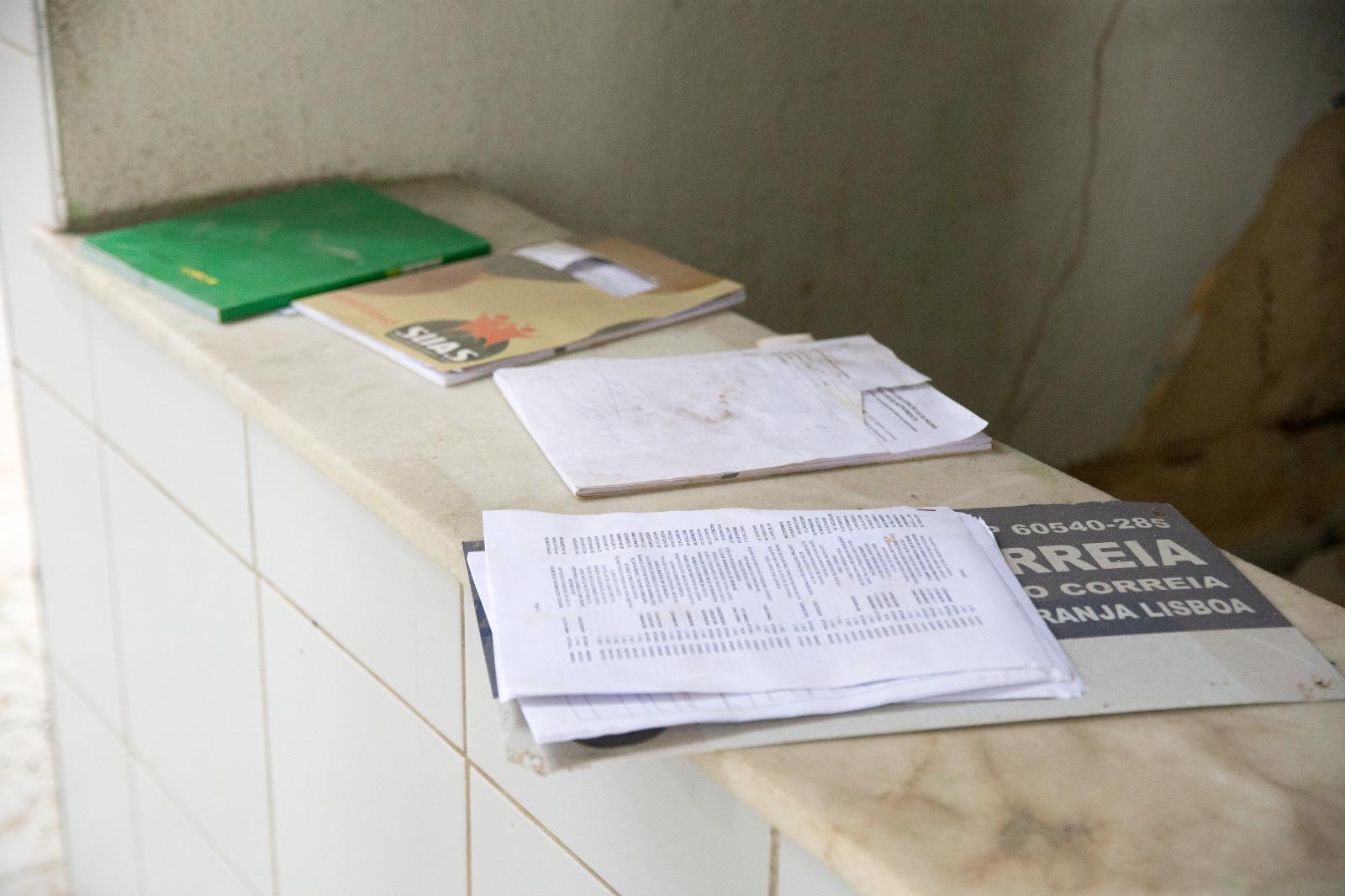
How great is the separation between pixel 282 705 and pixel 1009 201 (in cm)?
128

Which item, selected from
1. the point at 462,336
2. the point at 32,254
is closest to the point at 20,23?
the point at 32,254

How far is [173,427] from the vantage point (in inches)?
41.1

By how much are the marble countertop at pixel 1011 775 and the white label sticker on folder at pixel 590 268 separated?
0.33 metres

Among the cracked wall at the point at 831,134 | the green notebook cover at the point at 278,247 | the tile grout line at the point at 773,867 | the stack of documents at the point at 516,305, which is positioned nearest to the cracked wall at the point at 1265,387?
the cracked wall at the point at 831,134

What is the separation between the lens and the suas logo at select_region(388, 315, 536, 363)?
0.95 metres

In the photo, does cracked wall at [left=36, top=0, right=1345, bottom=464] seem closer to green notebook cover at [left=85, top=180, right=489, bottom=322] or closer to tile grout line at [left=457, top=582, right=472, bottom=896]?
green notebook cover at [left=85, top=180, right=489, bottom=322]

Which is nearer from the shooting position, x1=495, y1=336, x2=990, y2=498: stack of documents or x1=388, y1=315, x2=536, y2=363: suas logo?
x1=495, y1=336, x2=990, y2=498: stack of documents

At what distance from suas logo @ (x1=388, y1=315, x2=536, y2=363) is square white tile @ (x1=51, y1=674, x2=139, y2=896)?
63 centimetres

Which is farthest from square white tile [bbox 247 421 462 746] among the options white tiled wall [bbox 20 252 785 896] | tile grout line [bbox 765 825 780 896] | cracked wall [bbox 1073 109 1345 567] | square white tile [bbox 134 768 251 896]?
cracked wall [bbox 1073 109 1345 567]

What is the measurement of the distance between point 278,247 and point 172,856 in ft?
2.05

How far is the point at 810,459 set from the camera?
32.0 inches

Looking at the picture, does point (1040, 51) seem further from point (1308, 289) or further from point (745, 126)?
point (1308, 289)

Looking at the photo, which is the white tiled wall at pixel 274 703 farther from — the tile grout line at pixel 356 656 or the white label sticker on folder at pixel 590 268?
the white label sticker on folder at pixel 590 268

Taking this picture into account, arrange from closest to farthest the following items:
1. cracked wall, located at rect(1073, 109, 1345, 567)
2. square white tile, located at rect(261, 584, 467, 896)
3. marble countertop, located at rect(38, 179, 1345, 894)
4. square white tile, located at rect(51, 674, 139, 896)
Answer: marble countertop, located at rect(38, 179, 1345, 894)
square white tile, located at rect(261, 584, 467, 896)
square white tile, located at rect(51, 674, 139, 896)
cracked wall, located at rect(1073, 109, 1345, 567)
